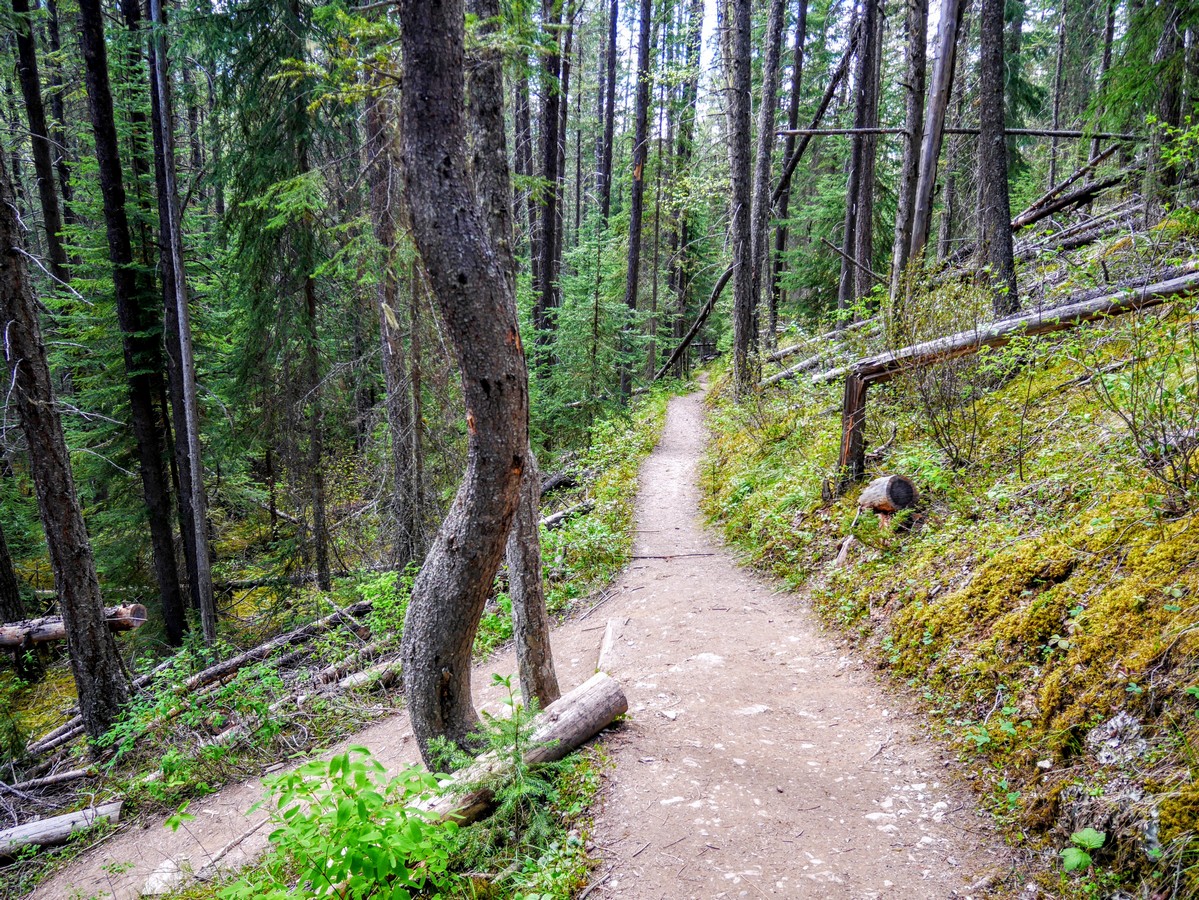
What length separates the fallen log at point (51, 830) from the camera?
18.9 ft

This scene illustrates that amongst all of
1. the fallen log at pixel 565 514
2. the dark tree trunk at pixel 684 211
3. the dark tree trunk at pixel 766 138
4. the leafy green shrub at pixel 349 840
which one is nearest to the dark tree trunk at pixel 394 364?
the fallen log at pixel 565 514

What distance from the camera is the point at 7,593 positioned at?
1038 centimetres

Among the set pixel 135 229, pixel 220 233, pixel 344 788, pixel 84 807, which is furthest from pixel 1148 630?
pixel 135 229

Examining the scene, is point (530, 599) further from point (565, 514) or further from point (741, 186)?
point (741, 186)

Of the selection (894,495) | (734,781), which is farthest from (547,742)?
(894,495)

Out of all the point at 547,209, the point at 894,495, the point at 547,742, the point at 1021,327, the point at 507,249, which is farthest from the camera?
the point at 547,209

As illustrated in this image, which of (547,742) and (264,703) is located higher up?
(547,742)

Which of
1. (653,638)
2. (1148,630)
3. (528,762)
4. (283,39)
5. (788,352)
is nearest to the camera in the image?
(1148,630)

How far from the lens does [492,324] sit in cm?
318

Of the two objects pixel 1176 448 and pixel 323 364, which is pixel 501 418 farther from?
pixel 323 364

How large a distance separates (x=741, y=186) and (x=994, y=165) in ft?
17.7

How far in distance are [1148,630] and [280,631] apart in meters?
10.9

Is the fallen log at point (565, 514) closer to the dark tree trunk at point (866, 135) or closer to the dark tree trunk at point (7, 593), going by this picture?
the dark tree trunk at point (866, 135)

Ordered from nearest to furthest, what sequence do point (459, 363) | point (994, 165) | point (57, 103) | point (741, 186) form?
point (459, 363)
point (994, 165)
point (741, 186)
point (57, 103)
